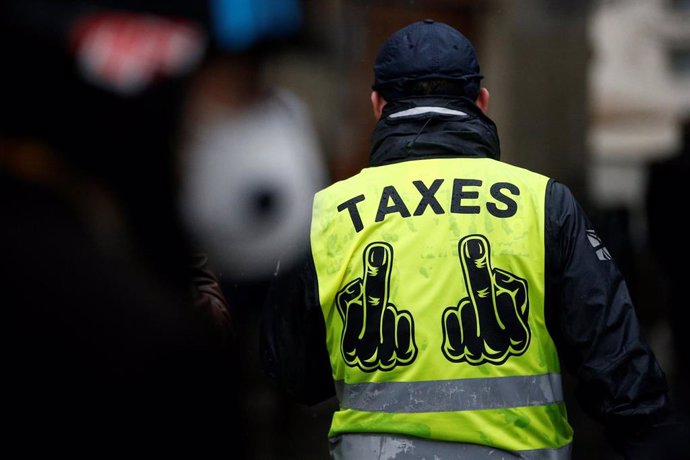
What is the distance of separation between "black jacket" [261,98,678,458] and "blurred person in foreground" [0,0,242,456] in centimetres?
150

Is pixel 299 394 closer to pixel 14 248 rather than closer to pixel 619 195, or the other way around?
pixel 14 248

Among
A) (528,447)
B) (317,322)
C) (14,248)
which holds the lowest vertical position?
(528,447)

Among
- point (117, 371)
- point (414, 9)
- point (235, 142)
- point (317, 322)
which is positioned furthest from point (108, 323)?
point (414, 9)

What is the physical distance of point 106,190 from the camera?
1.35 metres

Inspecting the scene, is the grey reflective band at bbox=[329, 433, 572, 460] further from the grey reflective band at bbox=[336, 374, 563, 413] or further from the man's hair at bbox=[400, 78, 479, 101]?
the man's hair at bbox=[400, 78, 479, 101]

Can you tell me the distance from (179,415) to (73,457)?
13 cm

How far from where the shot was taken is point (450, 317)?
8.93 feet

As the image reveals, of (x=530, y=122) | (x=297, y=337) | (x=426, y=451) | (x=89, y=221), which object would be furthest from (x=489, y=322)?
(x=530, y=122)

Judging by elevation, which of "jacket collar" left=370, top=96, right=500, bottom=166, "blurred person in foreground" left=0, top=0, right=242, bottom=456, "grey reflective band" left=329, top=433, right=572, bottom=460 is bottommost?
"grey reflective band" left=329, top=433, right=572, bottom=460

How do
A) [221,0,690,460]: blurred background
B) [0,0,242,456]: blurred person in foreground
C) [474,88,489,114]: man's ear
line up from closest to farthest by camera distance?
[0,0,242,456]: blurred person in foreground → [474,88,489,114]: man's ear → [221,0,690,460]: blurred background

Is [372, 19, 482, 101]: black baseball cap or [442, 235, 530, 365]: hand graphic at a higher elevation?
[372, 19, 482, 101]: black baseball cap

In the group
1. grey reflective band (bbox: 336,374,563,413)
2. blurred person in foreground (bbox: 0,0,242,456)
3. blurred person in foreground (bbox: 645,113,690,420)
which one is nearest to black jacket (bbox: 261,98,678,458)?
grey reflective band (bbox: 336,374,563,413)

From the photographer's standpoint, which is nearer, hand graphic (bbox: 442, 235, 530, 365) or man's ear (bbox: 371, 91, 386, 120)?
hand graphic (bbox: 442, 235, 530, 365)

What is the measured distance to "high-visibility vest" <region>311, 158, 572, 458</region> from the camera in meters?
2.72
